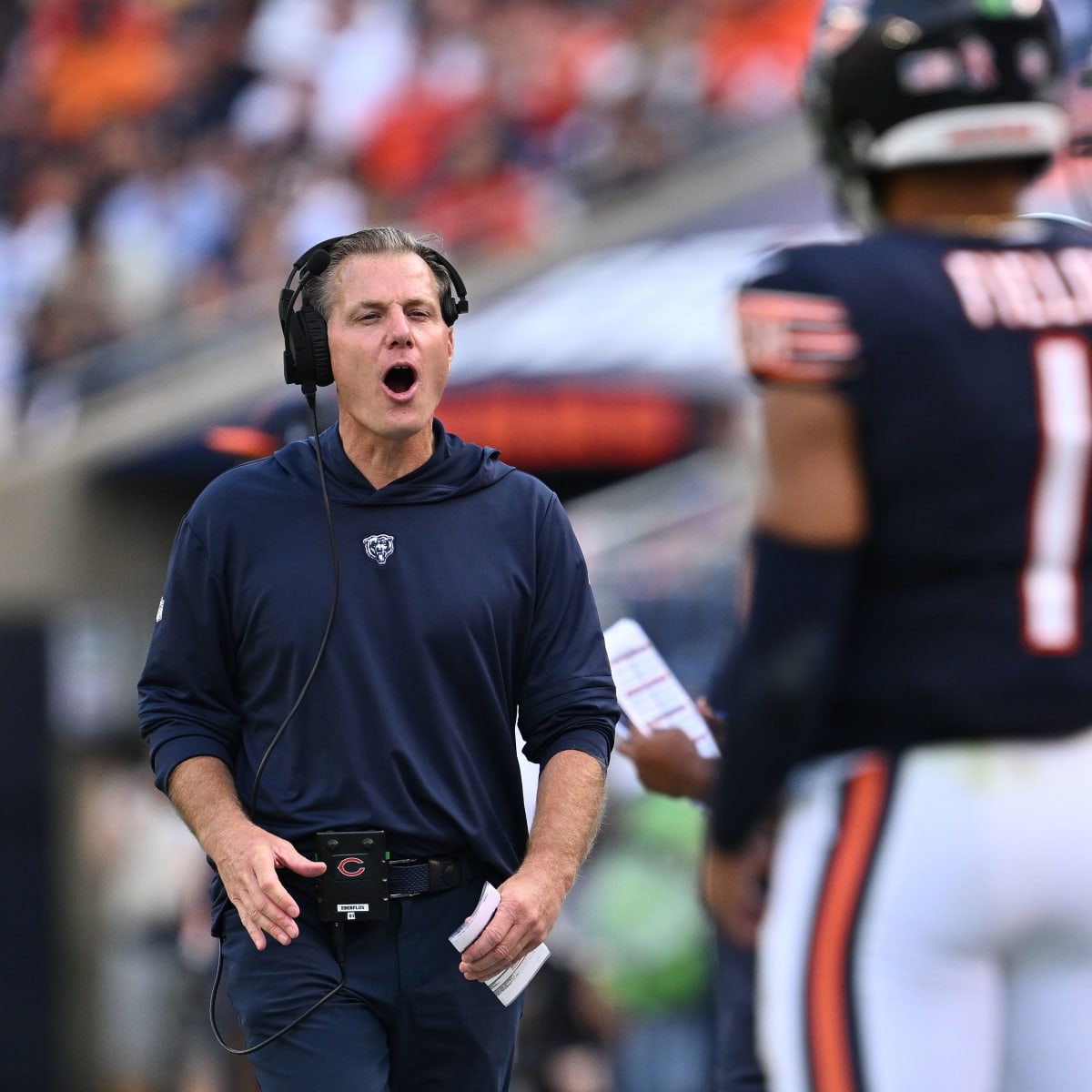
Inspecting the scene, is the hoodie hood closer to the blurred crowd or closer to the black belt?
the black belt

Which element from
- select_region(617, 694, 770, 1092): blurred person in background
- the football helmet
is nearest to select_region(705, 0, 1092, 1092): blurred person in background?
the football helmet

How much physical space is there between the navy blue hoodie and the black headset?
160 mm

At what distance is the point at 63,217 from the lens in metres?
12.6

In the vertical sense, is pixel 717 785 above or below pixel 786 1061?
above

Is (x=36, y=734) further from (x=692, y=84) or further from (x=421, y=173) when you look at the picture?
(x=692, y=84)

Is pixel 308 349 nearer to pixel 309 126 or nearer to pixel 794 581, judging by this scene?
pixel 794 581

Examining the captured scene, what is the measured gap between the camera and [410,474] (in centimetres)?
324

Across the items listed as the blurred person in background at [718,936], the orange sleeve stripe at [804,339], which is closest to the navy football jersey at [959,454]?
the orange sleeve stripe at [804,339]

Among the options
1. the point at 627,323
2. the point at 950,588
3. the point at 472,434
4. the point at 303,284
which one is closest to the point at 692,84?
the point at 627,323

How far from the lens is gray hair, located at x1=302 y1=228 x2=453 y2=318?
3275mm

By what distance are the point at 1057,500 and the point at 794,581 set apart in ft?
0.97

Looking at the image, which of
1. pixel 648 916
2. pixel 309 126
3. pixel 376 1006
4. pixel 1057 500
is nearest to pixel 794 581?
pixel 1057 500

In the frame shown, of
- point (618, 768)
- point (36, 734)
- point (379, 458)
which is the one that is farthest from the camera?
point (36, 734)

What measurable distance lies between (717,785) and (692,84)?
8.18 meters
